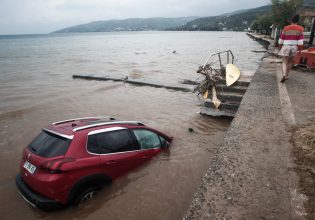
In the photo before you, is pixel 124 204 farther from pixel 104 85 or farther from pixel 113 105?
pixel 104 85

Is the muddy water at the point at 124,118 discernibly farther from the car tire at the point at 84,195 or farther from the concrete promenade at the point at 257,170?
the concrete promenade at the point at 257,170

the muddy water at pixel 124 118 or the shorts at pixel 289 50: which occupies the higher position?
the shorts at pixel 289 50

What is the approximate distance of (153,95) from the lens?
13.8 m

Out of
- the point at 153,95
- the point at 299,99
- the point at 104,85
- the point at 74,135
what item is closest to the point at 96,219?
the point at 74,135

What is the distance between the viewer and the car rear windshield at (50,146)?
438cm

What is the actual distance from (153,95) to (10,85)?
1067 centimetres

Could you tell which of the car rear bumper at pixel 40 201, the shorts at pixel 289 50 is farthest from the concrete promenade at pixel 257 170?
the shorts at pixel 289 50

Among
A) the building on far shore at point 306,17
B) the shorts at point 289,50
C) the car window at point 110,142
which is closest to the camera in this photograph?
the car window at point 110,142

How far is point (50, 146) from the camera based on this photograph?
4.50m

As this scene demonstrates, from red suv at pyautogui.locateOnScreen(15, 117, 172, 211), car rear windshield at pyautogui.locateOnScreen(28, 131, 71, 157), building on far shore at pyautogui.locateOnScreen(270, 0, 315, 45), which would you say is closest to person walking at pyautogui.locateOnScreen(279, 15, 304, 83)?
red suv at pyautogui.locateOnScreen(15, 117, 172, 211)

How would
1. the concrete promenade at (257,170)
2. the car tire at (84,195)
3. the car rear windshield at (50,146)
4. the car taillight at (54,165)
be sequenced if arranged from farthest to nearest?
the car tire at (84,195) < the car rear windshield at (50,146) < the car taillight at (54,165) < the concrete promenade at (257,170)

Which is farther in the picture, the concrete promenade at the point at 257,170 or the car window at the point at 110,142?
the car window at the point at 110,142

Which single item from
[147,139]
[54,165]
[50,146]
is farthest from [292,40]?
[54,165]

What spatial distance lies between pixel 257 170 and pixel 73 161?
2.98m
